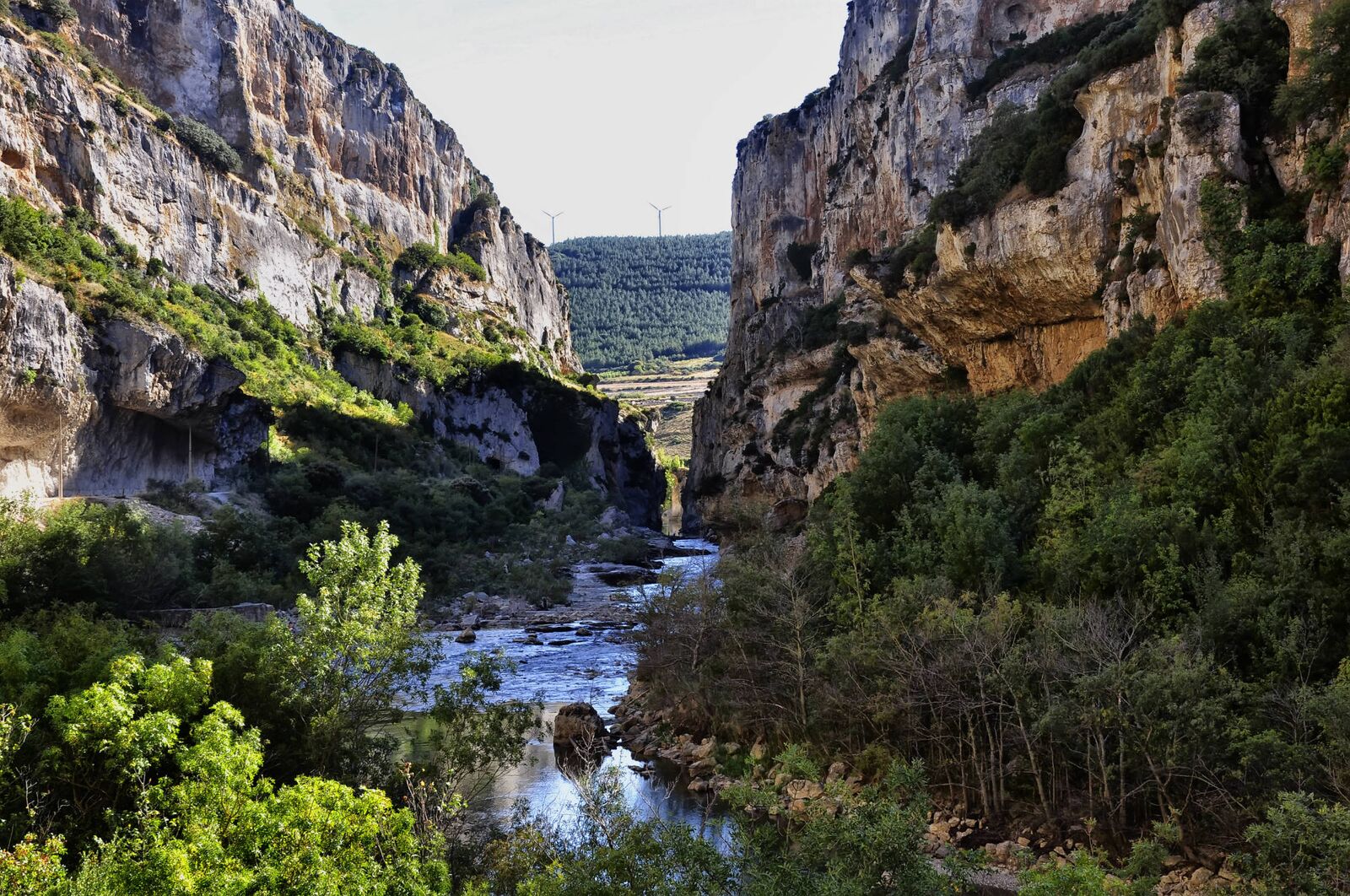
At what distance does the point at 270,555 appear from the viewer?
141 feet

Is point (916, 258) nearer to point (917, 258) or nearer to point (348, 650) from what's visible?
point (917, 258)

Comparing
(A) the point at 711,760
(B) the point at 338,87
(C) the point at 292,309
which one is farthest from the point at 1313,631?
(B) the point at 338,87

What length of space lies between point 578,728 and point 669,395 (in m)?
150

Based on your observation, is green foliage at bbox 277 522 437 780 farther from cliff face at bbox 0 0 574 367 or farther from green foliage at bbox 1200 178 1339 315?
cliff face at bbox 0 0 574 367

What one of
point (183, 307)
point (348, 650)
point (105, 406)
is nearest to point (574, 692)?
point (348, 650)

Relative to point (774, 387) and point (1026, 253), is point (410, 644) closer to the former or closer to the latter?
point (1026, 253)

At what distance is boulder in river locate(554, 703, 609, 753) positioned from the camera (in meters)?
22.6

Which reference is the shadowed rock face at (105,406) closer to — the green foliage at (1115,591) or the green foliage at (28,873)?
the green foliage at (1115,591)

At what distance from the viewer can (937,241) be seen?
29859 mm

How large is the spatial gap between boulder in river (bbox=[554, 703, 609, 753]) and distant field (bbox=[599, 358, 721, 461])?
139631 millimetres

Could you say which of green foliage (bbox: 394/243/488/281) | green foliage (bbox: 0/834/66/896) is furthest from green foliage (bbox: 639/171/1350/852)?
green foliage (bbox: 394/243/488/281)

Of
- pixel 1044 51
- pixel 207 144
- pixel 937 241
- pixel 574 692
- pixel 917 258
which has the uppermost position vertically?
pixel 207 144

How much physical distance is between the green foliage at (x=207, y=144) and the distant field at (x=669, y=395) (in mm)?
90794

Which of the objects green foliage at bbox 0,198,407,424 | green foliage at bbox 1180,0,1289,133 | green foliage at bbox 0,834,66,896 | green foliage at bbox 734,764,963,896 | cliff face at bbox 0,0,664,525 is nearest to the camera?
green foliage at bbox 0,834,66,896
